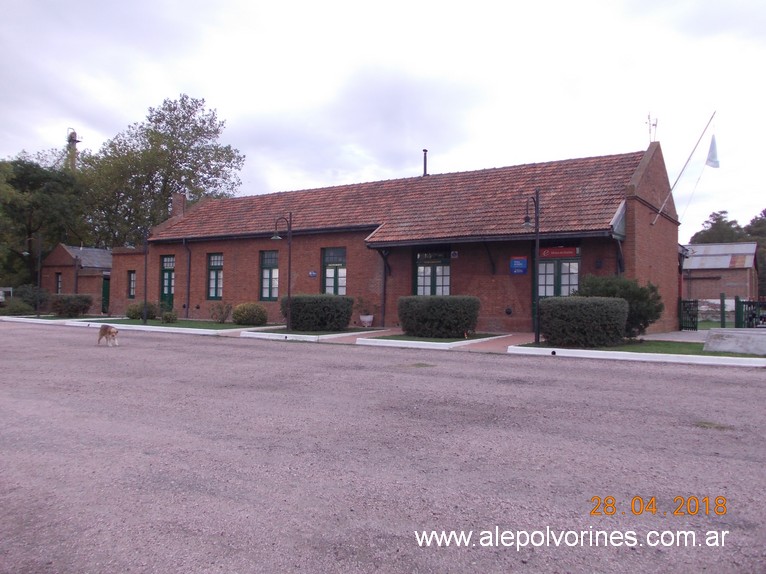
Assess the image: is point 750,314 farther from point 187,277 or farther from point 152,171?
point 152,171

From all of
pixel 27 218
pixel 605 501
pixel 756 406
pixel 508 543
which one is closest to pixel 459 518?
pixel 508 543

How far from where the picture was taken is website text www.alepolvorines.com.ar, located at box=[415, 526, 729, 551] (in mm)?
3682

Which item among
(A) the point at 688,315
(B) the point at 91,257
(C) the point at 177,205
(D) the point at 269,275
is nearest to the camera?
(A) the point at 688,315

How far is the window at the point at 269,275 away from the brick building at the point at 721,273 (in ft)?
97.8

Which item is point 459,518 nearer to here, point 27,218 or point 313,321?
point 313,321

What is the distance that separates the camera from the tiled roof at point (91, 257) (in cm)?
3728

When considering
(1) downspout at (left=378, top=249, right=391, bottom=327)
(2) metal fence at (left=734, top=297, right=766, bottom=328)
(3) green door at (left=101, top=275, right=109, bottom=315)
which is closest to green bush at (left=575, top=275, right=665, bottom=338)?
(2) metal fence at (left=734, top=297, right=766, bottom=328)

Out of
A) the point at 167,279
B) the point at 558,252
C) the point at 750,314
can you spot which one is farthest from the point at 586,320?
the point at 167,279

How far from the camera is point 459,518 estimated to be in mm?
4051

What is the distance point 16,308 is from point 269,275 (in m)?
19.0

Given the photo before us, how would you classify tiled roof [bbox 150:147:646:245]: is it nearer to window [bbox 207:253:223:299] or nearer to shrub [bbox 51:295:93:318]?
window [bbox 207:253:223:299]

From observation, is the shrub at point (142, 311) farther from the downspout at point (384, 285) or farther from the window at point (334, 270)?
the downspout at point (384, 285)

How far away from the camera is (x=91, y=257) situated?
38.4 meters

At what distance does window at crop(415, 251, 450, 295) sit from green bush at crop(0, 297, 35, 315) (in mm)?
26180
